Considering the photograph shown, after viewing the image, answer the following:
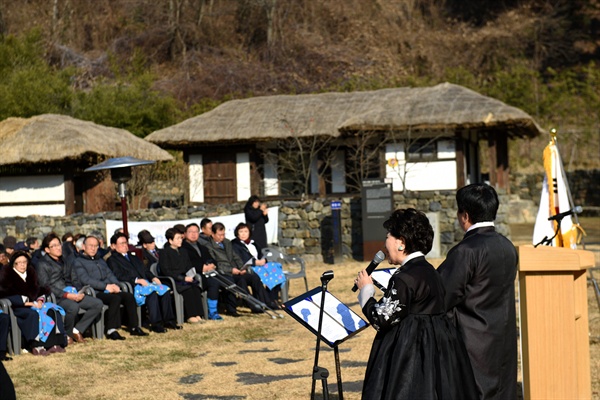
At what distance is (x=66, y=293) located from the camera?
11047 millimetres

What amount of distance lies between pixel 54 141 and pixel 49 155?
1.29ft

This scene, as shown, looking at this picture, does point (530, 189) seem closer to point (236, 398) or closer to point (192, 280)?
point (192, 280)

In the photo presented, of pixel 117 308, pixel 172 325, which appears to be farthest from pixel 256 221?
pixel 117 308

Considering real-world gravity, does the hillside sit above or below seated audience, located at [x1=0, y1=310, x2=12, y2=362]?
above

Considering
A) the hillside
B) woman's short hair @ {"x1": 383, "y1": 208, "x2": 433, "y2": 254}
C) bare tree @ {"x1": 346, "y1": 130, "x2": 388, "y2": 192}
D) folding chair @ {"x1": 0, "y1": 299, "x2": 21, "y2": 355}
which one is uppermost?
the hillside

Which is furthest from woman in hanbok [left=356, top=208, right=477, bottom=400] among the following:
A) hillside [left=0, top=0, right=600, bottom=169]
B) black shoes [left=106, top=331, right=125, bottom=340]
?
hillside [left=0, top=0, right=600, bottom=169]

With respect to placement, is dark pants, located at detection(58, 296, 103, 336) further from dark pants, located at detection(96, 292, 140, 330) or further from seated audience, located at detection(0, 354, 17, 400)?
seated audience, located at detection(0, 354, 17, 400)

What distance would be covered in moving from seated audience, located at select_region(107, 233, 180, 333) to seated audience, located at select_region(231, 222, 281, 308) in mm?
1886

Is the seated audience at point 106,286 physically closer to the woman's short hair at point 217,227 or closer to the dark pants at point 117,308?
the dark pants at point 117,308

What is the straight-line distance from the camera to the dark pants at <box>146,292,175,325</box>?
1194cm

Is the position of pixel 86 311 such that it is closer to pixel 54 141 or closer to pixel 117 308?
pixel 117 308

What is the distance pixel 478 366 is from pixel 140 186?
19.4 metres

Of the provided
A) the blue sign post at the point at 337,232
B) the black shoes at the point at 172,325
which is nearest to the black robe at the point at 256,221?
the blue sign post at the point at 337,232

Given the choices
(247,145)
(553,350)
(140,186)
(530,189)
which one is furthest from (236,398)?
(530,189)
